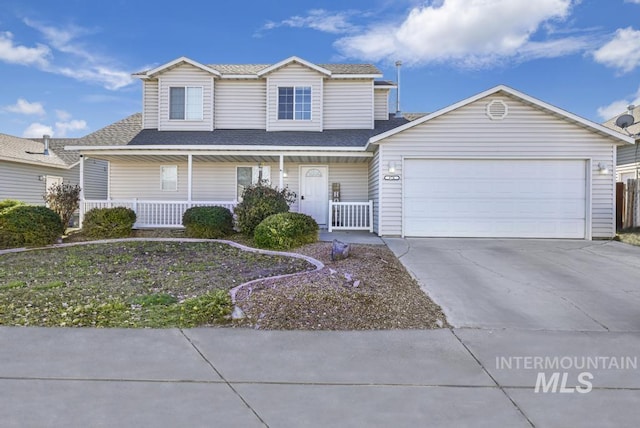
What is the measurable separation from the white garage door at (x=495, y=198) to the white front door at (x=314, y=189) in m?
3.85

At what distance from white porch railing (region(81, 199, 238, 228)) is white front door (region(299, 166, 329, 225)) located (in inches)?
122

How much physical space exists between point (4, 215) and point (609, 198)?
1647 centimetres

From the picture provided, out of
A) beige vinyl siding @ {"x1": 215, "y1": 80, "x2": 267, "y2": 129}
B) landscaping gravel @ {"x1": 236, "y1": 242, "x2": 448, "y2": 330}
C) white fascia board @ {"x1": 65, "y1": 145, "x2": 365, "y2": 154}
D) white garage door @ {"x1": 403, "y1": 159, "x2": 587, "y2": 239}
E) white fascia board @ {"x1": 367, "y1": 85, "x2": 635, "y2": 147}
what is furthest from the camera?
beige vinyl siding @ {"x1": 215, "y1": 80, "x2": 267, "y2": 129}

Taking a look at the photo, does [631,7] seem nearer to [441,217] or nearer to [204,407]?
[441,217]

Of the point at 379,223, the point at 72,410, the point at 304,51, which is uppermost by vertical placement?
the point at 304,51

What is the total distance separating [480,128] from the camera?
10680 millimetres

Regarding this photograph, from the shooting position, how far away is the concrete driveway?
4453mm

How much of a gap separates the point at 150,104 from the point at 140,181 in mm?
3128

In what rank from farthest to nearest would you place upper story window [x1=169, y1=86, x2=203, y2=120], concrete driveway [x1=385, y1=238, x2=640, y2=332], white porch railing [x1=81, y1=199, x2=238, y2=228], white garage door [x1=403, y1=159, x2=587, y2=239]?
upper story window [x1=169, y1=86, x2=203, y2=120] → white porch railing [x1=81, y1=199, x2=238, y2=228] → white garage door [x1=403, y1=159, x2=587, y2=239] → concrete driveway [x1=385, y1=238, x2=640, y2=332]

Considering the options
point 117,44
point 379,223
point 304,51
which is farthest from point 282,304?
point 117,44

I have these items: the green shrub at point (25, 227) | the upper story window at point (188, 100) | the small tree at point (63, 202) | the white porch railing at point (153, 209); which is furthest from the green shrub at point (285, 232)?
the upper story window at point (188, 100)

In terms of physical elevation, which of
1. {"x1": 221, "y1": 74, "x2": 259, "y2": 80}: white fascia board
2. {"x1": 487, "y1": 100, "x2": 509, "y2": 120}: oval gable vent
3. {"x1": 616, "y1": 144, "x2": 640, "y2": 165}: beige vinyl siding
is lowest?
{"x1": 616, "y1": 144, "x2": 640, "y2": 165}: beige vinyl siding

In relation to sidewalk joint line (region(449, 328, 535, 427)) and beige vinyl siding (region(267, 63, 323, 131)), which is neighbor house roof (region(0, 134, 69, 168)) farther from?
sidewalk joint line (region(449, 328, 535, 427))

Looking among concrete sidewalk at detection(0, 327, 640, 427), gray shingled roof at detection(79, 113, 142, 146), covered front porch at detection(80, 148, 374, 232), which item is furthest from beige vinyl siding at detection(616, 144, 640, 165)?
gray shingled roof at detection(79, 113, 142, 146)
